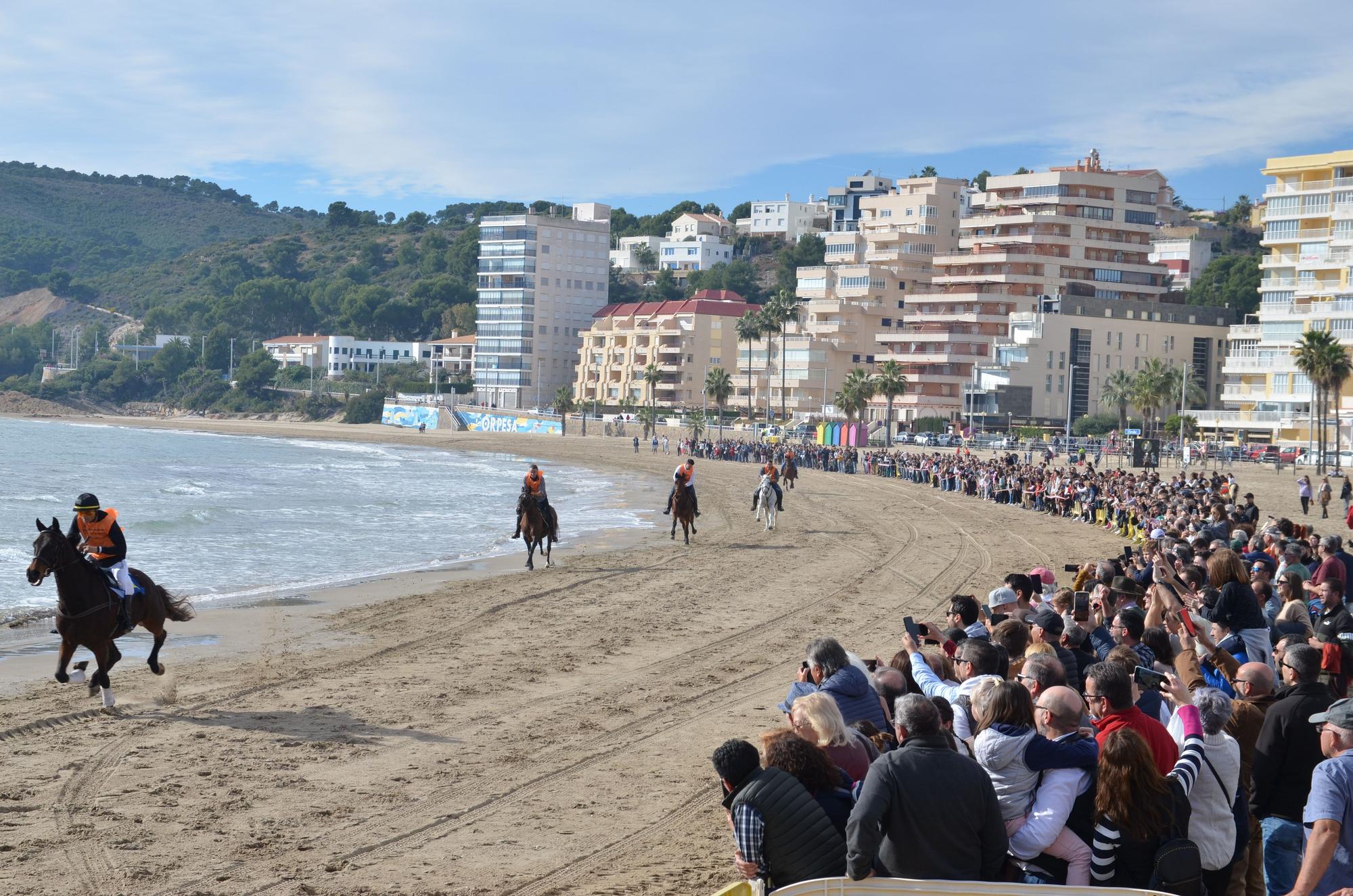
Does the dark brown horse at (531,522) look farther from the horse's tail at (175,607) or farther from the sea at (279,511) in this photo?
the horse's tail at (175,607)

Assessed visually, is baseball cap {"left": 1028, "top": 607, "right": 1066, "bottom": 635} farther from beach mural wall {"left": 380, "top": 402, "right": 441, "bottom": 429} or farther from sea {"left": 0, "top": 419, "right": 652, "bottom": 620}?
beach mural wall {"left": 380, "top": 402, "right": 441, "bottom": 429}

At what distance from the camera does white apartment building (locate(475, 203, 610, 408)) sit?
421ft

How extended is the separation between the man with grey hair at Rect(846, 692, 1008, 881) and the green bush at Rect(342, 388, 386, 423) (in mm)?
115860

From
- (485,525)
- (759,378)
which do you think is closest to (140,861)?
(485,525)

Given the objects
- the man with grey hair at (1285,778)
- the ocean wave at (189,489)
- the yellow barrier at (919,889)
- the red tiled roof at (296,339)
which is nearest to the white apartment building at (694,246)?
the red tiled roof at (296,339)

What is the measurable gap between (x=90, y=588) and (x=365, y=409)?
110113mm

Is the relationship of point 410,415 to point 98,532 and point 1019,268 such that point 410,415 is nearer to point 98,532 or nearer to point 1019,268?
point 1019,268

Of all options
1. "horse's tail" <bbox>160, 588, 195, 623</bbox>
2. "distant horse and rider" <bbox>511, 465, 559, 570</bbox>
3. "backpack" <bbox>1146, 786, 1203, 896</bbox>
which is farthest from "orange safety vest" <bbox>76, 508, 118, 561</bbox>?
"distant horse and rider" <bbox>511, 465, 559, 570</bbox>

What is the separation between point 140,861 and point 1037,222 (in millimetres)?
92012

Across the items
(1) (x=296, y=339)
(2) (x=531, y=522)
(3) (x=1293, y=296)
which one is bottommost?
(2) (x=531, y=522)

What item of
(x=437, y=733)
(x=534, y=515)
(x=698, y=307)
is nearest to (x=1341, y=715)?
(x=437, y=733)

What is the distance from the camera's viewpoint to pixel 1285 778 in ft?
18.7

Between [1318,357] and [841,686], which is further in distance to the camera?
[1318,357]

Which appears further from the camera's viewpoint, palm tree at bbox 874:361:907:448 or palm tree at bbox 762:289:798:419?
palm tree at bbox 762:289:798:419
